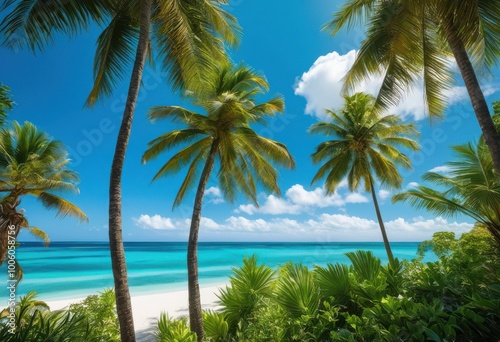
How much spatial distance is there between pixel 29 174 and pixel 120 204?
7.61m

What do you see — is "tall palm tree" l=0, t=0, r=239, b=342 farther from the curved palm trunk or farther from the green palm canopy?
the curved palm trunk

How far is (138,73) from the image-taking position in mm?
6094

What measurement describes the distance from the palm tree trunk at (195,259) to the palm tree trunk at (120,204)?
10.3 ft

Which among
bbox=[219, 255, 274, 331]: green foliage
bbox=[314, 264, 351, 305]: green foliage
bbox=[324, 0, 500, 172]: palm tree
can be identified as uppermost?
bbox=[324, 0, 500, 172]: palm tree

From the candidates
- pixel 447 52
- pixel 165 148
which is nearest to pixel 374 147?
pixel 447 52

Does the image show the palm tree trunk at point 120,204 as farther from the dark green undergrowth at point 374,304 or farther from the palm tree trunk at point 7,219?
the palm tree trunk at point 7,219

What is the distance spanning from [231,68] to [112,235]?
771 cm

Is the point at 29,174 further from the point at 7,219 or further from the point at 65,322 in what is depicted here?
the point at 65,322

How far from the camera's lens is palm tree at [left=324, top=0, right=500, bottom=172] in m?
5.89

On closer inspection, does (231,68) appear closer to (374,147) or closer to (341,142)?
(341,142)

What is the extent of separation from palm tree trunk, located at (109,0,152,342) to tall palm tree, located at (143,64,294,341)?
2.76 metres

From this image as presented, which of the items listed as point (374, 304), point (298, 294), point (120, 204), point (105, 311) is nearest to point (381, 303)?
point (374, 304)

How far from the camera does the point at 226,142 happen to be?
9711 mm

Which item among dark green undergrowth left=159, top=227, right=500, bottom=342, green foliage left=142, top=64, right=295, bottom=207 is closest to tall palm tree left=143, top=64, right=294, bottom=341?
green foliage left=142, top=64, right=295, bottom=207
